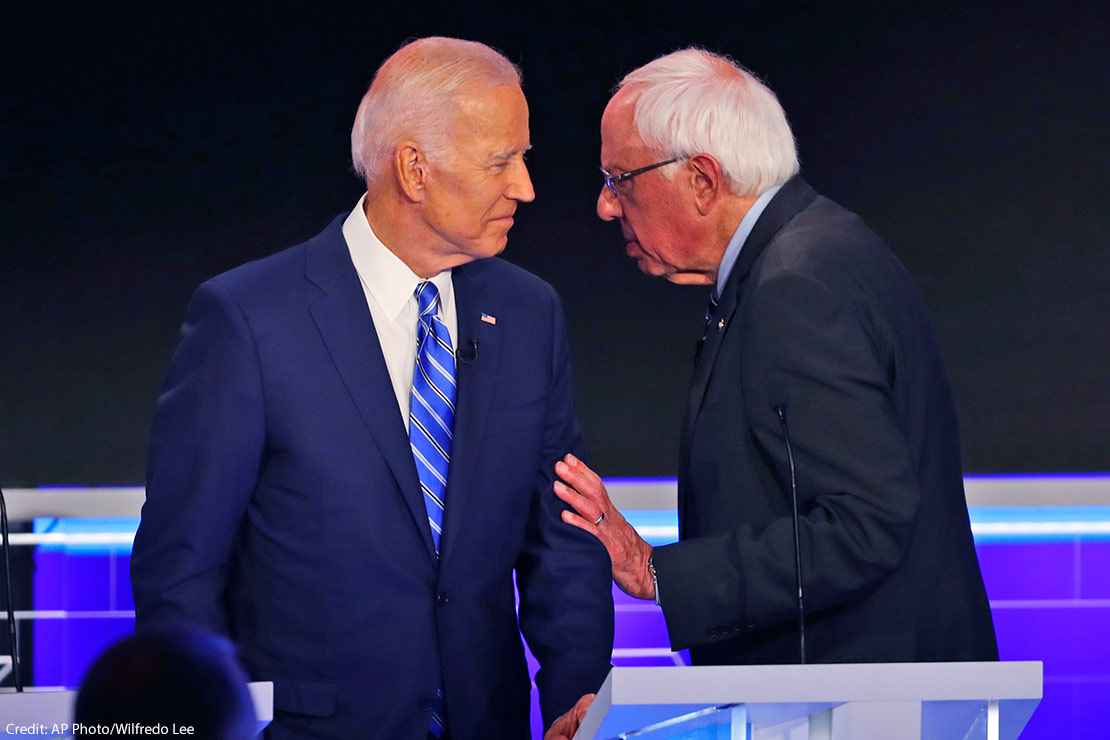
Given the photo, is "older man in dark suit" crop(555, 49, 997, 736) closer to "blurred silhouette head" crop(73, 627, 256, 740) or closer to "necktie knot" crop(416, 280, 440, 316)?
"necktie knot" crop(416, 280, 440, 316)

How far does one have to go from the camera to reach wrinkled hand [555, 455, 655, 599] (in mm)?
2389

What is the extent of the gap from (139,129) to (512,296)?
2.53 metres

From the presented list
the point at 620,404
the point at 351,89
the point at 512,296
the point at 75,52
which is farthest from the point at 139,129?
the point at 512,296

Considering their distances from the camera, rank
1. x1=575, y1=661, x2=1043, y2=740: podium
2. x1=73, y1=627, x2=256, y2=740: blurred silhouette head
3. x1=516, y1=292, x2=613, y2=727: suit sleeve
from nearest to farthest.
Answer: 1. x1=73, y1=627, x2=256, y2=740: blurred silhouette head
2. x1=575, y1=661, x2=1043, y2=740: podium
3. x1=516, y1=292, x2=613, y2=727: suit sleeve

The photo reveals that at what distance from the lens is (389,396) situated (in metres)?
2.35

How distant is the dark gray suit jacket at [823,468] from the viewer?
2.28 meters

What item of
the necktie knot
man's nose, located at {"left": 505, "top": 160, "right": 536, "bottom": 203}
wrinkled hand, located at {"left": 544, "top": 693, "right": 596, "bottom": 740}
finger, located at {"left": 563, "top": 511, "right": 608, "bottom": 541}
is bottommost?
wrinkled hand, located at {"left": 544, "top": 693, "right": 596, "bottom": 740}

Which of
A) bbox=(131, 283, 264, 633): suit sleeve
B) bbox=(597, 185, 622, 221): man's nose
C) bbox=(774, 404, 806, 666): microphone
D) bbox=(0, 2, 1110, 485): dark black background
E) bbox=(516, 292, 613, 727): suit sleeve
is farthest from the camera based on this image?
bbox=(0, 2, 1110, 485): dark black background

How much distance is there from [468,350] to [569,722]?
541 mm

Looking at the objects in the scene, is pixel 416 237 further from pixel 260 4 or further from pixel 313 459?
pixel 260 4

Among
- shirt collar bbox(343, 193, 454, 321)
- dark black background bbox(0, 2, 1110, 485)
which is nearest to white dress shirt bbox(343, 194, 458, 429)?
shirt collar bbox(343, 193, 454, 321)

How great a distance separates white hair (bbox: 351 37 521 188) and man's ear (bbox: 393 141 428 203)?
1 centimetres

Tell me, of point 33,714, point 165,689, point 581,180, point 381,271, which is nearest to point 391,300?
point 381,271

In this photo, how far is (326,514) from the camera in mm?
2303
